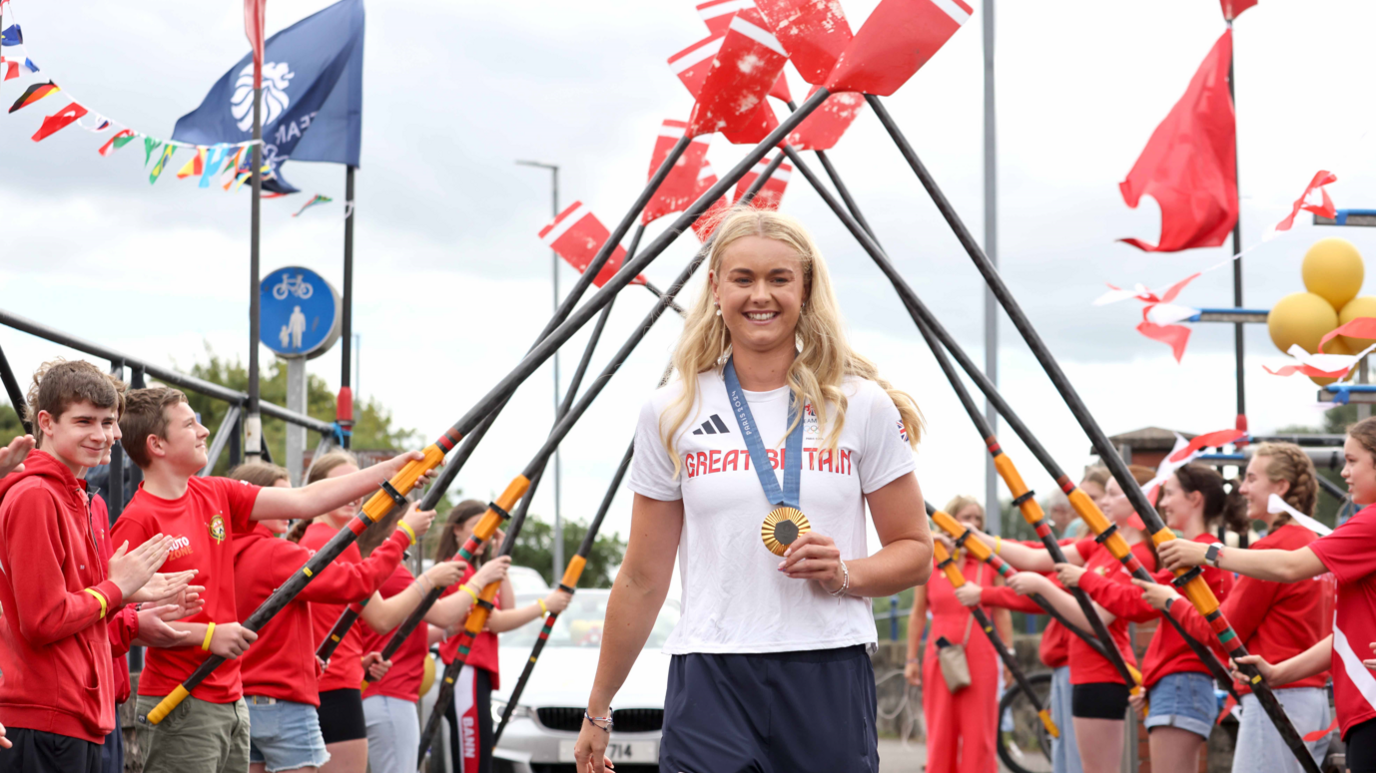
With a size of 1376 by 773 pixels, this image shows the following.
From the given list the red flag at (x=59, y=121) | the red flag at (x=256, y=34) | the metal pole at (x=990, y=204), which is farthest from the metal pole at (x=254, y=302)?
the metal pole at (x=990, y=204)

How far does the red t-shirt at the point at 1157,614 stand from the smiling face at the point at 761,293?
10.8 feet

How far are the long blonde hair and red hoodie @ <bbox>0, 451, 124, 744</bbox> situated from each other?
5.32 feet

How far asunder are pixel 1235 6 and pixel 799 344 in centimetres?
401

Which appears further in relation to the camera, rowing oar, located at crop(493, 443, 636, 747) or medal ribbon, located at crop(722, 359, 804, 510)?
rowing oar, located at crop(493, 443, 636, 747)

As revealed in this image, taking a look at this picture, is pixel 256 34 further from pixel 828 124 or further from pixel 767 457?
pixel 767 457

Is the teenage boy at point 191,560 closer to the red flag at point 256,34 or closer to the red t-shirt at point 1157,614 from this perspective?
the red flag at point 256,34

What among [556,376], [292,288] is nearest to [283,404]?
[556,376]

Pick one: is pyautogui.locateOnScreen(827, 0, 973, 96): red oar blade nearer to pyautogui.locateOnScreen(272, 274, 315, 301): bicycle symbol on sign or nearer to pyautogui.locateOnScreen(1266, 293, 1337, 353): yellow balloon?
pyautogui.locateOnScreen(1266, 293, 1337, 353): yellow balloon

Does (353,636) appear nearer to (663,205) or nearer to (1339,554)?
(663,205)

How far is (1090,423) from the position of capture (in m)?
4.34

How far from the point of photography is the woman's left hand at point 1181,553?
14.0ft

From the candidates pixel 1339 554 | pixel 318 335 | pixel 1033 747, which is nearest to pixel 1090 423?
pixel 1339 554

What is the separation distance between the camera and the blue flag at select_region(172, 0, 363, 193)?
29.3 feet

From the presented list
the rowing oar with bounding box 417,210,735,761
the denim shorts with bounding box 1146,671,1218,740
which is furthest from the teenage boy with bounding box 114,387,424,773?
the denim shorts with bounding box 1146,671,1218,740
